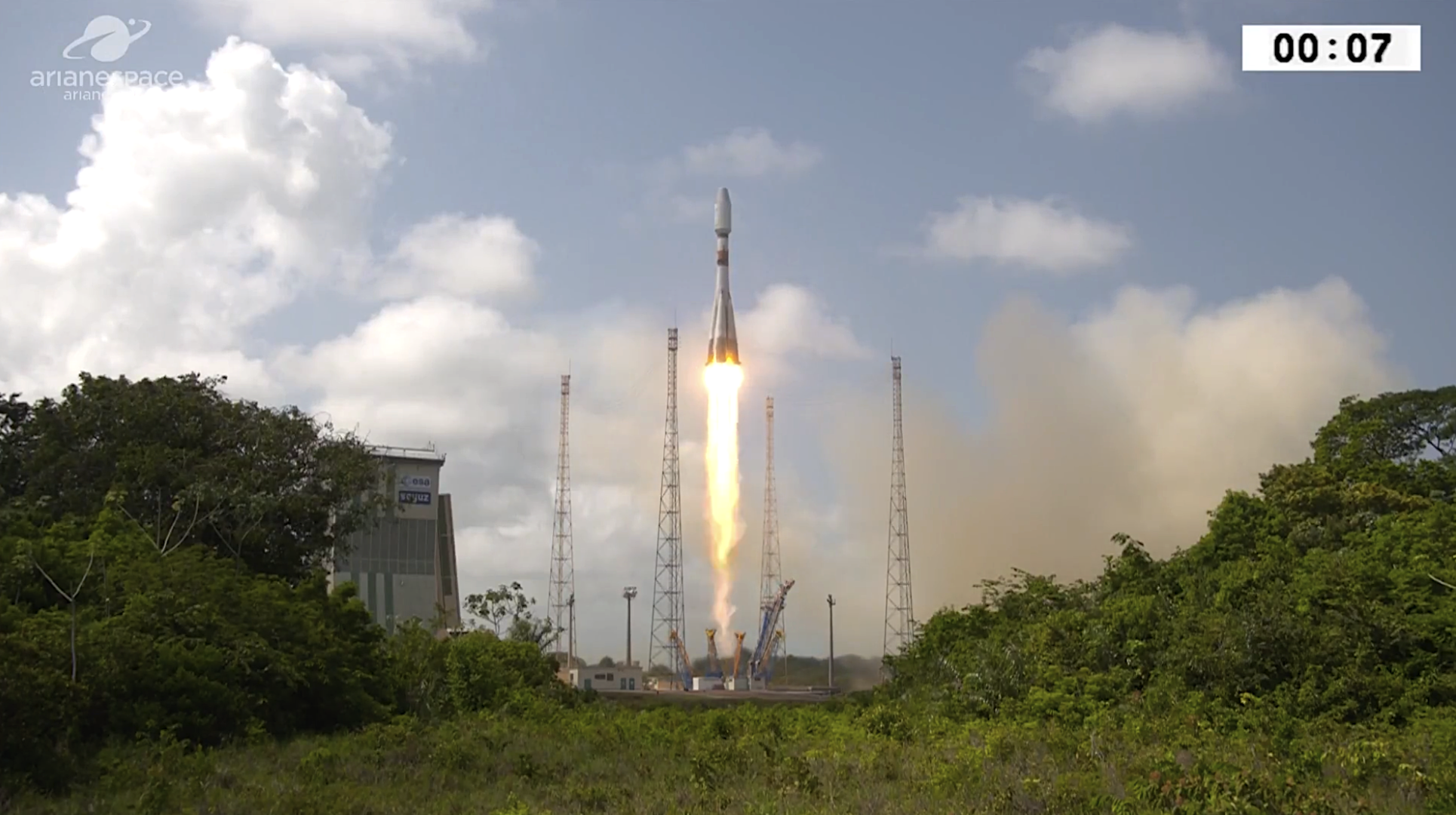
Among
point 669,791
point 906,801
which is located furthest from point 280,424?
point 906,801

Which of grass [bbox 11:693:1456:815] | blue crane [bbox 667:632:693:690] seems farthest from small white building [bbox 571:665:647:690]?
grass [bbox 11:693:1456:815]

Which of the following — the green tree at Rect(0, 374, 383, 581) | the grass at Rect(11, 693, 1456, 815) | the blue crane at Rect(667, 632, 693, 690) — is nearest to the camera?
the grass at Rect(11, 693, 1456, 815)

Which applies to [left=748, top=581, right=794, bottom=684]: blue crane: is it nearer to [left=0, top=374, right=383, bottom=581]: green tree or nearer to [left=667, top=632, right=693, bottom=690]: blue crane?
[left=667, top=632, right=693, bottom=690]: blue crane

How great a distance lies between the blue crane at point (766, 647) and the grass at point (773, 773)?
52.8 m

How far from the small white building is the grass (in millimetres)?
45454

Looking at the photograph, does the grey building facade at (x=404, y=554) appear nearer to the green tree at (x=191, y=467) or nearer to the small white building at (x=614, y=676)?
the small white building at (x=614, y=676)

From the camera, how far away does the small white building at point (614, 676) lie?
76438 mm

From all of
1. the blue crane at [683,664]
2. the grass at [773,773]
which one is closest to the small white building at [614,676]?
the blue crane at [683,664]

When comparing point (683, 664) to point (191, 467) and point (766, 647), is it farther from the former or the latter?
point (191, 467)

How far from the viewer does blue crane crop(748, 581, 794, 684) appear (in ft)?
277

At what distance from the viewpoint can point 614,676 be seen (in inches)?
3113

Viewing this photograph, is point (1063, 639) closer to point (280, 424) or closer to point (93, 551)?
point (93, 551)

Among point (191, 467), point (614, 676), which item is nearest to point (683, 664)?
point (614, 676)

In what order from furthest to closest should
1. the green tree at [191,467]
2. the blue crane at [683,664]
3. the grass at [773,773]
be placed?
the blue crane at [683,664], the green tree at [191,467], the grass at [773,773]
